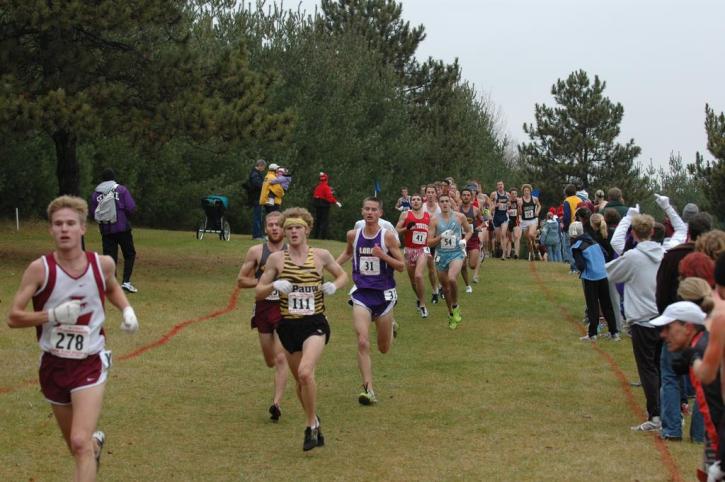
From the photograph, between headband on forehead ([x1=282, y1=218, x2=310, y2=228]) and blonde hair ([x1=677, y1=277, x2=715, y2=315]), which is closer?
blonde hair ([x1=677, y1=277, x2=715, y2=315])

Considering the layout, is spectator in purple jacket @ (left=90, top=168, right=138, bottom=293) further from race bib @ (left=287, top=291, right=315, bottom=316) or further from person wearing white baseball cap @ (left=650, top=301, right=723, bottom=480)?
person wearing white baseball cap @ (left=650, top=301, right=723, bottom=480)

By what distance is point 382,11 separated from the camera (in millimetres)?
56281

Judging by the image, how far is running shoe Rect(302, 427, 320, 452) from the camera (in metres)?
9.38

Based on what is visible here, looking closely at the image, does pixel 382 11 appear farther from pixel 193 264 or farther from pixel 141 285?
pixel 141 285

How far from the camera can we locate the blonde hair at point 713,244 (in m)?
8.16

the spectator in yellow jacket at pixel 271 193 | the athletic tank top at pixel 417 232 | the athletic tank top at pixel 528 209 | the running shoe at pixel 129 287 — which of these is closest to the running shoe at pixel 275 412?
the athletic tank top at pixel 417 232

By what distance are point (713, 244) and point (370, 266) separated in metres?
4.46

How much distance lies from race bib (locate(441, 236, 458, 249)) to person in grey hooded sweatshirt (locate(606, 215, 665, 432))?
284 inches

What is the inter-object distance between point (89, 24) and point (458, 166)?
37.0 m

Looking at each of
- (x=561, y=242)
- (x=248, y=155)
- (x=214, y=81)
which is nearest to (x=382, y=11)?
(x=248, y=155)

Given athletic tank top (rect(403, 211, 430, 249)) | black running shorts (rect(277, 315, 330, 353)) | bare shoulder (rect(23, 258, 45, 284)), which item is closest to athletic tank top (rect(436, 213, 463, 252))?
athletic tank top (rect(403, 211, 430, 249))

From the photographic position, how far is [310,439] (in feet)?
30.8

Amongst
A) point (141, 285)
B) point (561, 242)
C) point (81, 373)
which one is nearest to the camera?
point (81, 373)

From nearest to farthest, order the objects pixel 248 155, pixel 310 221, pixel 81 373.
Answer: pixel 81 373 < pixel 310 221 < pixel 248 155
